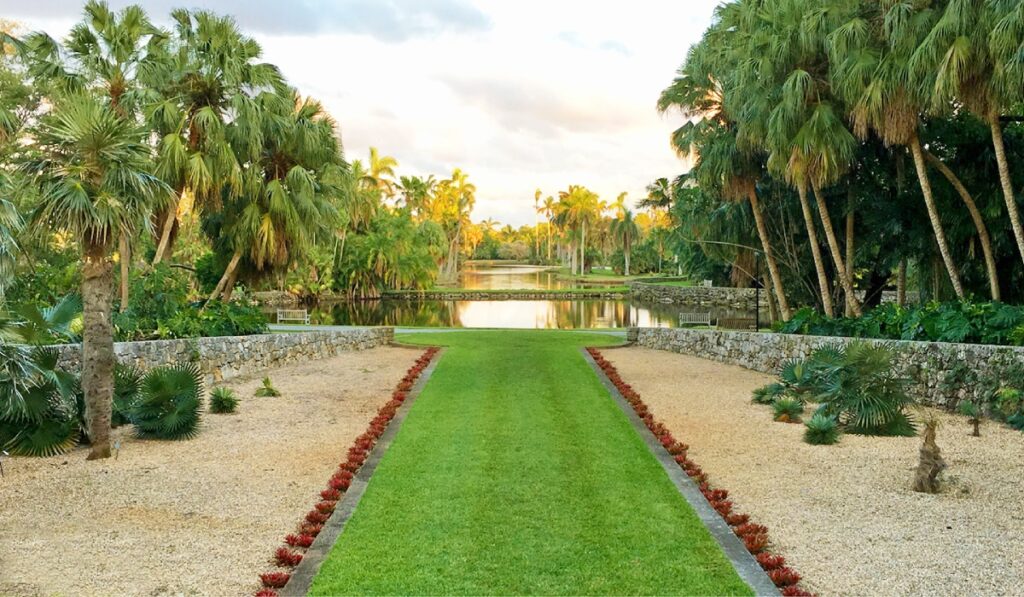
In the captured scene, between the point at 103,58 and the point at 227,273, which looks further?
the point at 227,273

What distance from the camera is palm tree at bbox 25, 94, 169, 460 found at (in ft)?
25.9

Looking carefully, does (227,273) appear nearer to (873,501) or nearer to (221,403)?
(221,403)

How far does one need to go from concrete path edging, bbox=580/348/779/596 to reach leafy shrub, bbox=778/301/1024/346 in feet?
18.9

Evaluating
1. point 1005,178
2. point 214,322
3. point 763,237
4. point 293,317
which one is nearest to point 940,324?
point 1005,178

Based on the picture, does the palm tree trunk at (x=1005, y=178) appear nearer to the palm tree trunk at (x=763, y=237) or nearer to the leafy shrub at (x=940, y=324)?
the leafy shrub at (x=940, y=324)

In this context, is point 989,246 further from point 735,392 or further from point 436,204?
point 436,204

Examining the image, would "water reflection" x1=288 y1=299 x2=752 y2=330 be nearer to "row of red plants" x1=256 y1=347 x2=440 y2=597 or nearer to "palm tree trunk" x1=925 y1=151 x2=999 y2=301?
"palm tree trunk" x1=925 y1=151 x2=999 y2=301

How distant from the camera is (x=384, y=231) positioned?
2119 inches

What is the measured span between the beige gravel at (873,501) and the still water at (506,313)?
24.2 meters

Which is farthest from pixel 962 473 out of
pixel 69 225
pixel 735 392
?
pixel 69 225

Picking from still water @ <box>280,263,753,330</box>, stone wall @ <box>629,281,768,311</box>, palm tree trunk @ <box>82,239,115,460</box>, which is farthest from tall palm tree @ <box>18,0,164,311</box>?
stone wall @ <box>629,281,768,311</box>

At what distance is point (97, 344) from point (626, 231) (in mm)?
73591

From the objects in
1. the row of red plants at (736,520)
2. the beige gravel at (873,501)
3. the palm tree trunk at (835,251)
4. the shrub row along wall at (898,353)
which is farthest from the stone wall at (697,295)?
the row of red plants at (736,520)

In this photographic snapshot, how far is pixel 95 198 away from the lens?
8055 mm
